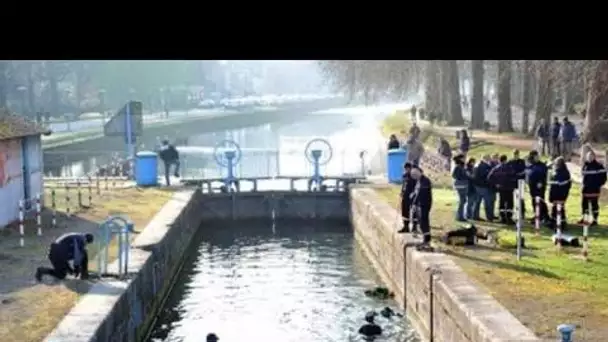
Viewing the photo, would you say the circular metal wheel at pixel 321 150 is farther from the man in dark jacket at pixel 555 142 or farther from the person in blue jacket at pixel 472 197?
the person in blue jacket at pixel 472 197

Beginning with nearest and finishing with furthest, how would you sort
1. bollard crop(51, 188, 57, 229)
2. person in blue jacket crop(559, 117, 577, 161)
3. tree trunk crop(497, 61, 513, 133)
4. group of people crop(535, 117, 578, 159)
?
bollard crop(51, 188, 57, 229) → person in blue jacket crop(559, 117, 577, 161) → group of people crop(535, 117, 578, 159) → tree trunk crop(497, 61, 513, 133)

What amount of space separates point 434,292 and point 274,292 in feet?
19.5

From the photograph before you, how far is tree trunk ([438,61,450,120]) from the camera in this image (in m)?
53.3

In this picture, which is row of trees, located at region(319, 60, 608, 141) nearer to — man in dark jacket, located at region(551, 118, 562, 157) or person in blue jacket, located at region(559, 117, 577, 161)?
man in dark jacket, located at region(551, 118, 562, 157)

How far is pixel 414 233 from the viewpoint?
21.5 metres

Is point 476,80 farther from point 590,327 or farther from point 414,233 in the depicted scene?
point 590,327

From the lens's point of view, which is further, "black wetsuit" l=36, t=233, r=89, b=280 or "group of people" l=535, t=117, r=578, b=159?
"group of people" l=535, t=117, r=578, b=159

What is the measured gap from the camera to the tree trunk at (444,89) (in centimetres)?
5331

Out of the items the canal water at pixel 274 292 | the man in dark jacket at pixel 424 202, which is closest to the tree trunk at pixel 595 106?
the canal water at pixel 274 292

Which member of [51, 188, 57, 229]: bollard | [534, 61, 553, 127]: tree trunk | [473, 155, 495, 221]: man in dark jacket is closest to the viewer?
[473, 155, 495, 221]: man in dark jacket

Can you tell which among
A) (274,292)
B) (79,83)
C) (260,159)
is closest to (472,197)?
(274,292)

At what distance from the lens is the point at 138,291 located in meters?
18.2

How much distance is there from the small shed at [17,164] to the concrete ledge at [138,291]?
3.25 m

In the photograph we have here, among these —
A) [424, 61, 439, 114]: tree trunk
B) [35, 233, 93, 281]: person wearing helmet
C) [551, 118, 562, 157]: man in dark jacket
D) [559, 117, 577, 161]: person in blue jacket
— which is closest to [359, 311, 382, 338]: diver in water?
[35, 233, 93, 281]: person wearing helmet
